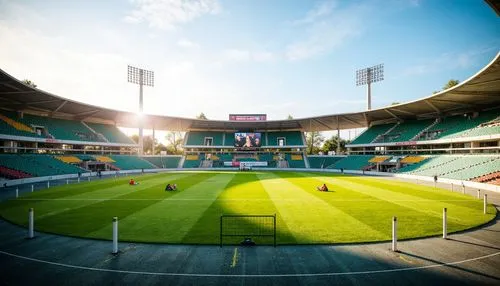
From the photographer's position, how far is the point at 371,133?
55094 mm

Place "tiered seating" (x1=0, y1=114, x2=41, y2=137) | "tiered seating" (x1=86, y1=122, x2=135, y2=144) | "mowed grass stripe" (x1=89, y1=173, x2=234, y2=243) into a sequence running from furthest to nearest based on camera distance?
"tiered seating" (x1=86, y1=122, x2=135, y2=144) → "tiered seating" (x1=0, y1=114, x2=41, y2=137) → "mowed grass stripe" (x1=89, y1=173, x2=234, y2=243)

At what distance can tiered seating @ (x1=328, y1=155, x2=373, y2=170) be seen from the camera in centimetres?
4929

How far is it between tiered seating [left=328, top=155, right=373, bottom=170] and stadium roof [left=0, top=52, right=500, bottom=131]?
9.81m

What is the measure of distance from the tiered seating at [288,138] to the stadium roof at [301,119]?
191 cm

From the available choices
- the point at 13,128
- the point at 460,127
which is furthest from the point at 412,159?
the point at 13,128

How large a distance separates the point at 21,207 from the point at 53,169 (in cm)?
2497

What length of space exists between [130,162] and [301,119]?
42932 millimetres

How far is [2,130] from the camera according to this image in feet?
106

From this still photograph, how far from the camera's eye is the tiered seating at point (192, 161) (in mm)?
62062

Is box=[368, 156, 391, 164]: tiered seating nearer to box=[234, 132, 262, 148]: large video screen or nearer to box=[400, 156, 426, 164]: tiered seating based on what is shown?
box=[400, 156, 426, 164]: tiered seating

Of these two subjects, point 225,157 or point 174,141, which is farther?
point 174,141

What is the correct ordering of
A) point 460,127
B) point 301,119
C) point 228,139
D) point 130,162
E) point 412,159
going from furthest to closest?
point 228,139 → point 301,119 → point 130,162 → point 412,159 → point 460,127

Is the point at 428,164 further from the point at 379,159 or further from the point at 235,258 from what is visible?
the point at 235,258

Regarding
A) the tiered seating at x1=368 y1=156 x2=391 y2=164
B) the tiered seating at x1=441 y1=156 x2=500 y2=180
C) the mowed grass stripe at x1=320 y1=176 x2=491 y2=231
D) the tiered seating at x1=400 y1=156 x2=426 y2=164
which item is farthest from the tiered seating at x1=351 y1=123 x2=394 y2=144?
the mowed grass stripe at x1=320 y1=176 x2=491 y2=231
